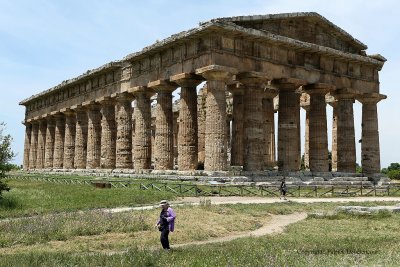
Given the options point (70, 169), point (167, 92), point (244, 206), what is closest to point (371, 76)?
point (167, 92)

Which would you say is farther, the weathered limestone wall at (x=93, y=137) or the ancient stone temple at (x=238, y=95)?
the weathered limestone wall at (x=93, y=137)

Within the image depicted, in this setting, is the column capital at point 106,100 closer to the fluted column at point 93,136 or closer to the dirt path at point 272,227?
the fluted column at point 93,136

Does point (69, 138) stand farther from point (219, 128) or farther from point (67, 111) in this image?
point (219, 128)

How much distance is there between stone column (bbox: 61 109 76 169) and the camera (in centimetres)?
5394

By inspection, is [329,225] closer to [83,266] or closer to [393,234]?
[393,234]

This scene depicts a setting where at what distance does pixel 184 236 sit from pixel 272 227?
414 centimetres

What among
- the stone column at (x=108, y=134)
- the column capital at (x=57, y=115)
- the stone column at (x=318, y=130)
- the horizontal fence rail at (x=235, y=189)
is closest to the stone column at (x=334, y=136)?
the stone column at (x=318, y=130)

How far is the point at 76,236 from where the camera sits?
49.9 ft

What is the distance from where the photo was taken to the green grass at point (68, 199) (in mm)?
20800

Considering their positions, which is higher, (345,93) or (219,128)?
(345,93)

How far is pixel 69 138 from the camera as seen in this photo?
55000mm

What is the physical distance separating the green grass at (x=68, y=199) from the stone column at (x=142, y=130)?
11.8 meters

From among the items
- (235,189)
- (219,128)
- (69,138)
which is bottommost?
(235,189)

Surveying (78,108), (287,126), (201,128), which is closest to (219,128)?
(287,126)
